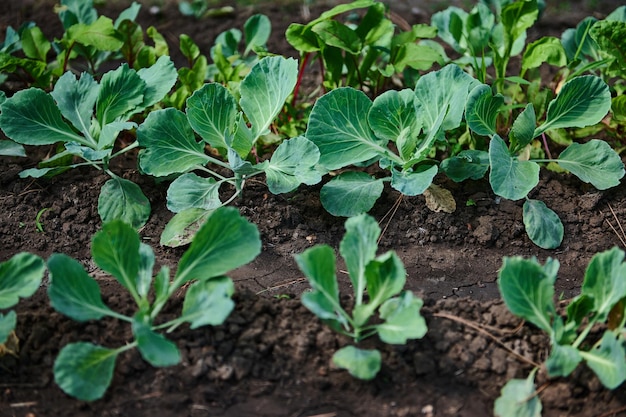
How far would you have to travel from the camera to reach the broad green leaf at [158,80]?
2.55 meters

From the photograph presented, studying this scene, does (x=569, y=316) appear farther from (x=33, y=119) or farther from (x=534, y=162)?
(x=33, y=119)

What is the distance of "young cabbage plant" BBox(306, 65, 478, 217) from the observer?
2.40 metres

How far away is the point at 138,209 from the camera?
8.12 ft

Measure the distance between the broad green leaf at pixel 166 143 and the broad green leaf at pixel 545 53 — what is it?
1252mm

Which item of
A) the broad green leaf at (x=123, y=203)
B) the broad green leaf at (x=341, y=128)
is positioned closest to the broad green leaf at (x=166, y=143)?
the broad green leaf at (x=123, y=203)

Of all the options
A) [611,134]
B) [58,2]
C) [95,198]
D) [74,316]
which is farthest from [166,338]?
[58,2]

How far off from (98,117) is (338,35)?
2.88 feet

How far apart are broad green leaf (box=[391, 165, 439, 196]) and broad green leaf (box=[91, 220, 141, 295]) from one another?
0.85 m

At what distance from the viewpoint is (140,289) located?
78.2 inches

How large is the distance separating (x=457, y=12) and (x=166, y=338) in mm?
1940

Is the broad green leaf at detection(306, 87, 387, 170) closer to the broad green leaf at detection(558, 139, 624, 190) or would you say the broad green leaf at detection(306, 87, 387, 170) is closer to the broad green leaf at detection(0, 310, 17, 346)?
the broad green leaf at detection(558, 139, 624, 190)

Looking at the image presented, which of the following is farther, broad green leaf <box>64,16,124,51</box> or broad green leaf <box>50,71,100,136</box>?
broad green leaf <box>64,16,124,51</box>

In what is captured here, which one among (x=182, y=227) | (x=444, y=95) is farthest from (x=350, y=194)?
(x=182, y=227)

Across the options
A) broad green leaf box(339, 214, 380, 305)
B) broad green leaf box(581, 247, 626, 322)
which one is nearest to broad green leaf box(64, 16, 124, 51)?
broad green leaf box(339, 214, 380, 305)
